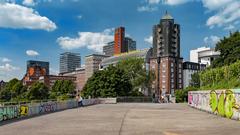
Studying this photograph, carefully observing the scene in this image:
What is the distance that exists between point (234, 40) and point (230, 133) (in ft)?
205

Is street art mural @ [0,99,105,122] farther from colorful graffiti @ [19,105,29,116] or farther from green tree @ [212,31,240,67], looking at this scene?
green tree @ [212,31,240,67]

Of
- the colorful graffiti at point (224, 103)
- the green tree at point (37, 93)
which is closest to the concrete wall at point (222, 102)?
the colorful graffiti at point (224, 103)

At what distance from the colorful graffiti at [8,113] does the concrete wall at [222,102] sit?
17686mm

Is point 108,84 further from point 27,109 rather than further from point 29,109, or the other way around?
point 27,109

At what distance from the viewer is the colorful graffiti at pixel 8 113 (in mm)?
27141

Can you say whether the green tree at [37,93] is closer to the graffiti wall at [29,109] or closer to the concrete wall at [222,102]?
the graffiti wall at [29,109]

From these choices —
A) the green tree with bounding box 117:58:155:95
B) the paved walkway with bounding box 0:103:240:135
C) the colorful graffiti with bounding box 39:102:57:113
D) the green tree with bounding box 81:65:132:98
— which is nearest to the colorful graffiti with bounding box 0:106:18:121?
the paved walkway with bounding box 0:103:240:135

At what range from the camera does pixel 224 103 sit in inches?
1249

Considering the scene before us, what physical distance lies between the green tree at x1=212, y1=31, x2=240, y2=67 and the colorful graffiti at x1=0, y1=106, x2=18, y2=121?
173ft

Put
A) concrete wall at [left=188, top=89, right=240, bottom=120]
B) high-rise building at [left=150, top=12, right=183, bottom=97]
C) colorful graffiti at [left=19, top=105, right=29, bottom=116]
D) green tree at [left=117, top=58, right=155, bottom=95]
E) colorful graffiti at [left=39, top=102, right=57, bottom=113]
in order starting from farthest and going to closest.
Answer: high-rise building at [left=150, top=12, right=183, bottom=97] → green tree at [left=117, top=58, right=155, bottom=95] → colorful graffiti at [left=39, top=102, right=57, bottom=113] → colorful graffiti at [left=19, top=105, right=29, bottom=116] → concrete wall at [left=188, top=89, right=240, bottom=120]

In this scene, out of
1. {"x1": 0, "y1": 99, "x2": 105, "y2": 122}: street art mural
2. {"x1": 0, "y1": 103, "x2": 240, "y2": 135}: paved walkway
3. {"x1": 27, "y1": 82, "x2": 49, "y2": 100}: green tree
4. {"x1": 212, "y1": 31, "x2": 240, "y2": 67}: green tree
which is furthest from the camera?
{"x1": 27, "y1": 82, "x2": 49, "y2": 100}: green tree

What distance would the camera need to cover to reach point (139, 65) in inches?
5015

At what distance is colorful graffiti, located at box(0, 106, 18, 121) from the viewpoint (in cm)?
2714

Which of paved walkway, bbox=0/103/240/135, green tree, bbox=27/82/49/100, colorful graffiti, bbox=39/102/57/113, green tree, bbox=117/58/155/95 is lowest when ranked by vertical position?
paved walkway, bbox=0/103/240/135
